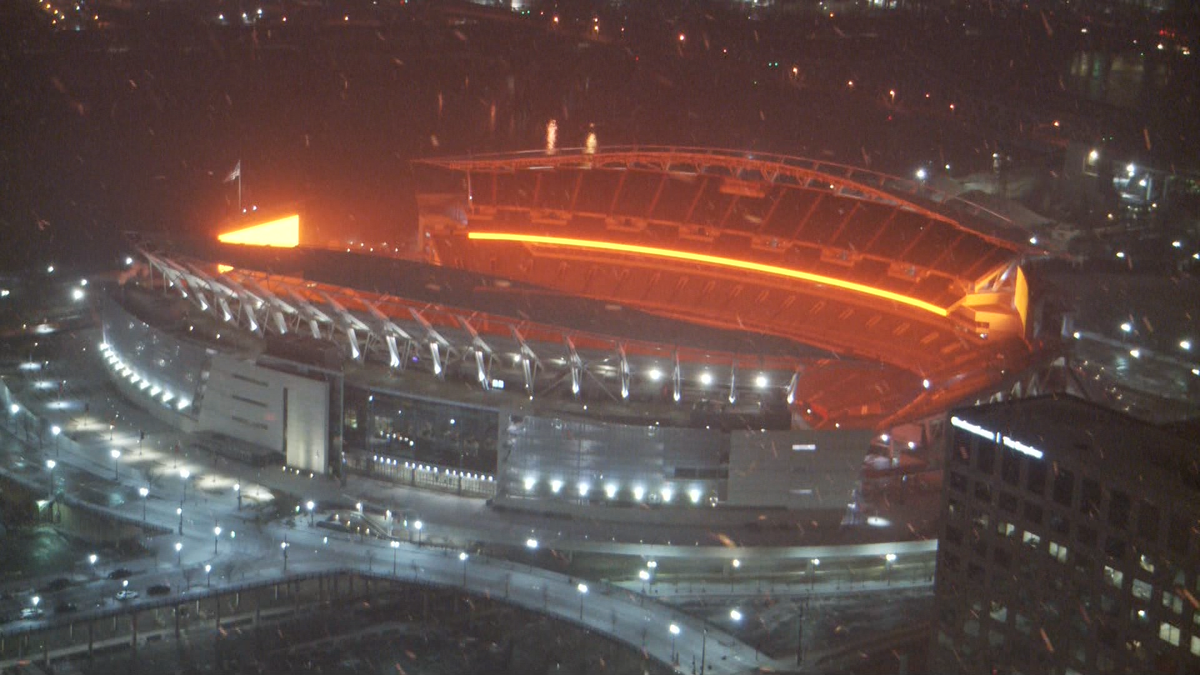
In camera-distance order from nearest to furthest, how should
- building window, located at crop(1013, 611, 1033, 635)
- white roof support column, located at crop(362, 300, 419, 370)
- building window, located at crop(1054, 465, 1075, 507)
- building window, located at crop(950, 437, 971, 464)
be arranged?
building window, located at crop(1054, 465, 1075, 507)
building window, located at crop(1013, 611, 1033, 635)
building window, located at crop(950, 437, 971, 464)
white roof support column, located at crop(362, 300, 419, 370)

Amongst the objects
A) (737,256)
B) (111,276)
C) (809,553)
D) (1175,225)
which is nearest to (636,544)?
(809,553)

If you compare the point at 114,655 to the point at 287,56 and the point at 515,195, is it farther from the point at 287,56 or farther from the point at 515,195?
the point at 287,56

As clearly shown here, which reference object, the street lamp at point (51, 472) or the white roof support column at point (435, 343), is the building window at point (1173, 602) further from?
the street lamp at point (51, 472)

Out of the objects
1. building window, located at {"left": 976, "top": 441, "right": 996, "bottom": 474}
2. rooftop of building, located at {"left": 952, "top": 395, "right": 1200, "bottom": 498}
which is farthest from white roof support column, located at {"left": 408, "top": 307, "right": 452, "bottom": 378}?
building window, located at {"left": 976, "top": 441, "right": 996, "bottom": 474}

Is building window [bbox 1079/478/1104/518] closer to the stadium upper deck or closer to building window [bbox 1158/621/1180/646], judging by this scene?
building window [bbox 1158/621/1180/646]

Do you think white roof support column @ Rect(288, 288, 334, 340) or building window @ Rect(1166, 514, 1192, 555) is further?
white roof support column @ Rect(288, 288, 334, 340)

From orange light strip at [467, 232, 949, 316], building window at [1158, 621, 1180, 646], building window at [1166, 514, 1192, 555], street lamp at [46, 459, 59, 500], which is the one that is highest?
orange light strip at [467, 232, 949, 316]
